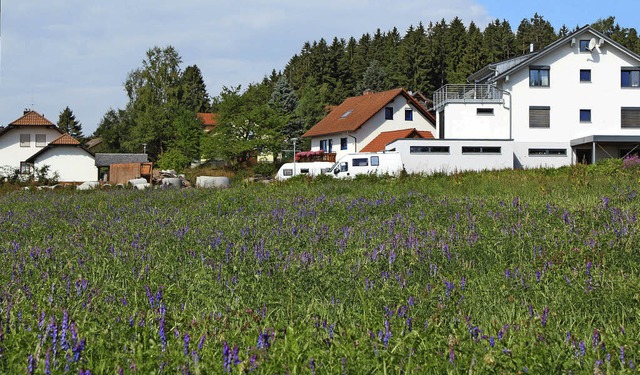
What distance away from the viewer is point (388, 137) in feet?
169

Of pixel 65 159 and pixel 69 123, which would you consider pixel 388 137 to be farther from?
pixel 69 123

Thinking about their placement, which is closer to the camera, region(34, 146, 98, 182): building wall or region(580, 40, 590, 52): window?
region(580, 40, 590, 52): window

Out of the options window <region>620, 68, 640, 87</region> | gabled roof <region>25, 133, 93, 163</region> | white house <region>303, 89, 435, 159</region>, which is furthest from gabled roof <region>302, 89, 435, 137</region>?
gabled roof <region>25, 133, 93, 163</region>

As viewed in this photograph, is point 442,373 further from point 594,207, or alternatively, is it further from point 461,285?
point 594,207

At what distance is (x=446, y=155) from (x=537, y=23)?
78952 millimetres

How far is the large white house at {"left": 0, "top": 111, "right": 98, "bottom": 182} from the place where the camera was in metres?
53.4

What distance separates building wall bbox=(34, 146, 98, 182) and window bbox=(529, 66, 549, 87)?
36.5m

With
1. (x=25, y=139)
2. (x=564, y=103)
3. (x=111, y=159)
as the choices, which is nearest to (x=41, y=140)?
(x=25, y=139)

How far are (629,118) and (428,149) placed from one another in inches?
593

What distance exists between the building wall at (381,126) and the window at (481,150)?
14002 millimetres

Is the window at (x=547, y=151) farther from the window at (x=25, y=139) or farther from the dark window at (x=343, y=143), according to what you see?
the window at (x=25, y=139)

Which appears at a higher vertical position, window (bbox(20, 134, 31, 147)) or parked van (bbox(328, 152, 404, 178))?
window (bbox(20, 134, 31, 147))

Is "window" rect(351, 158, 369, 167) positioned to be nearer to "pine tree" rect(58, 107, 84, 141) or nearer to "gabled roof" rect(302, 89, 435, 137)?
"gabled roof" rect(302, 89, 435, 137)

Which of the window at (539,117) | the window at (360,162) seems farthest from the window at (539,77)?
the window at (360,162)
